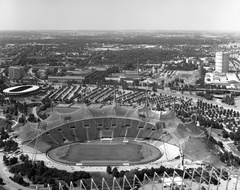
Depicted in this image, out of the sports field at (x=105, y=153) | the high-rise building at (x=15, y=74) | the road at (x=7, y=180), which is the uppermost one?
the high-rise building at (x=15, y=74)

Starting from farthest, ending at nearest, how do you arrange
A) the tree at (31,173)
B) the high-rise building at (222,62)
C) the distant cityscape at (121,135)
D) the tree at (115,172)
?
the high-rise building at (222,62)
the tree at (115,172)
the tree at (31,173)
the distant cityscape at (121,135)

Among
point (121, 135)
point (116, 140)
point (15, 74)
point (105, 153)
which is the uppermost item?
point (15, 74)

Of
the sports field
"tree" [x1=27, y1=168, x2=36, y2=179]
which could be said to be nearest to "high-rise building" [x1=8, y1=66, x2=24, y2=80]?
the sports field

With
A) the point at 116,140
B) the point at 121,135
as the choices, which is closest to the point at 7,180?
the point at 116,140

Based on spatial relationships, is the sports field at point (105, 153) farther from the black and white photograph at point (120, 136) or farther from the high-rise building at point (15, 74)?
the high-rise building at point (15, 74)

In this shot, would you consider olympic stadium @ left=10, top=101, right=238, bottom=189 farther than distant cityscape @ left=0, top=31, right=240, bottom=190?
Yes

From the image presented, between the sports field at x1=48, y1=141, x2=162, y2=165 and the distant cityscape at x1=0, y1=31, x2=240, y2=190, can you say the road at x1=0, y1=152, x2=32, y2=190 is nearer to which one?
the distant cityscape at x1=0, y1=31, x2=240, y2=190

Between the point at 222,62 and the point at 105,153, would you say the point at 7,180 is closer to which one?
the point at 105,153

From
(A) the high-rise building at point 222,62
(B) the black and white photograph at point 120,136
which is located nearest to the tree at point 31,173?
(B) the black and white photograph at point 120,136

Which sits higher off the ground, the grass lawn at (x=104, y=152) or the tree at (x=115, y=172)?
the tree at (x=115, y=172)
